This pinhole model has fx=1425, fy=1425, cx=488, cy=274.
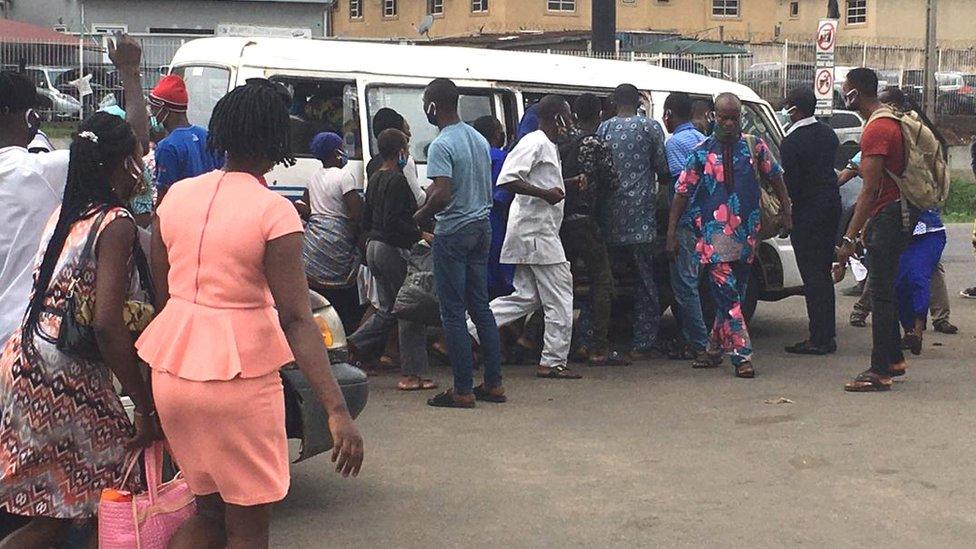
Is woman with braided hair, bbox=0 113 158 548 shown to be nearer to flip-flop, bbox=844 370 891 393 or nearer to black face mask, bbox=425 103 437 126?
black face mask, bbox=425 103 437 126

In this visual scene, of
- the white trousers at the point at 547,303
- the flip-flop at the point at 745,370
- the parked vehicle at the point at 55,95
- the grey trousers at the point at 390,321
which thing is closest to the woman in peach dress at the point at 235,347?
the grey trousers at the point at 390,321

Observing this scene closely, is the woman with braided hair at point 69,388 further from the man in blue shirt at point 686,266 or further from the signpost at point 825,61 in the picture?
the signpost at point 825,61

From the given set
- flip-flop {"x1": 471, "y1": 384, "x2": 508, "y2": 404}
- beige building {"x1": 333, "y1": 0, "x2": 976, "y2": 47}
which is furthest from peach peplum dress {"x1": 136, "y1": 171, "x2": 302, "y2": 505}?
beige building {"x1": 333, "y1": 0, "x2": 976, "y2": 47}

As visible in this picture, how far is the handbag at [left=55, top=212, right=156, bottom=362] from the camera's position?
4246mm

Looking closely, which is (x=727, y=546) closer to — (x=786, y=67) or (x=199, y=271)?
(x=199, y=271)

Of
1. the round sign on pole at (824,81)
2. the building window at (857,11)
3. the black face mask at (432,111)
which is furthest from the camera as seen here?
the building window at (857,11)

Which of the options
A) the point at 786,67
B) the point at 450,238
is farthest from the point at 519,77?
the point at 786,67

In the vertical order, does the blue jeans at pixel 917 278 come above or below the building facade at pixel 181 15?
below

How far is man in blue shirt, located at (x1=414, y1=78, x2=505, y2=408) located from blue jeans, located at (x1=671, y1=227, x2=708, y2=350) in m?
1.98

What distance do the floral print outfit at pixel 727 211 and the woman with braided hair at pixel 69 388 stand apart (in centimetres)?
545

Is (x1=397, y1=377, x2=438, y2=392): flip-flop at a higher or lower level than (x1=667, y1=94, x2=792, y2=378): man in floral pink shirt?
lower

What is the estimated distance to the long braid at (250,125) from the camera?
4.01 metres

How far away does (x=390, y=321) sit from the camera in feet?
30.5

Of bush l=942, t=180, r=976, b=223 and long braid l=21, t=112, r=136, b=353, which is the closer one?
long braid l=21, t=112, r=136, b=353
